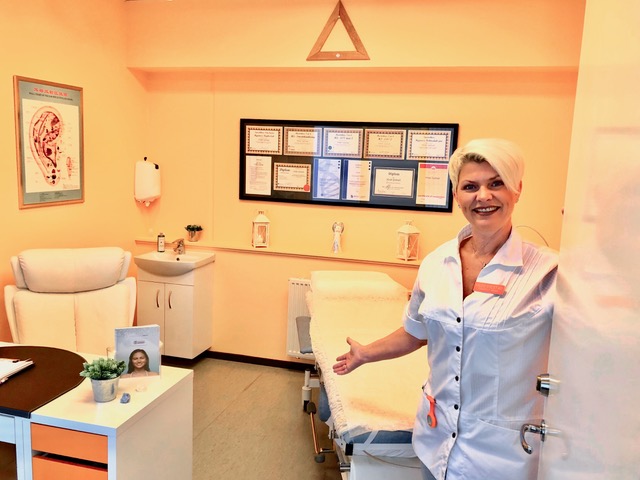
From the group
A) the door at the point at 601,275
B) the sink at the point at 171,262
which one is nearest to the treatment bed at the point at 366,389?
the door at the point at 601,275

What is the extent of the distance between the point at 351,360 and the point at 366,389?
31cm

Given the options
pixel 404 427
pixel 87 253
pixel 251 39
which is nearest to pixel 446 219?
pixel 251 39

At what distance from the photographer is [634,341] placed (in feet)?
2.02

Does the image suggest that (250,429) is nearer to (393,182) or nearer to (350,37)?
(393,182)

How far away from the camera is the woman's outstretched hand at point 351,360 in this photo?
1.61 metres

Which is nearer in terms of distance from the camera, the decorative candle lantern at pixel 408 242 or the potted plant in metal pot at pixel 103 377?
the potted plant in metal pot at pixel 103 377

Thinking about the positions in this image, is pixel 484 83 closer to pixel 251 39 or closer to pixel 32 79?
pixel 251 39

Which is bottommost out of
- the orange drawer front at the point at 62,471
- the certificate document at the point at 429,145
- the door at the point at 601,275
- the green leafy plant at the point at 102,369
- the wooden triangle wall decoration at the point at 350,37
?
the orange drawer front at the point at 62,471

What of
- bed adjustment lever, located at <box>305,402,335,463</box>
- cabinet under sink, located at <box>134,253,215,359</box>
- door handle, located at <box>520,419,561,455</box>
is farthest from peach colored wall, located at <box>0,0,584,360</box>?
door handle, located at <box>520,419,561,455</box>

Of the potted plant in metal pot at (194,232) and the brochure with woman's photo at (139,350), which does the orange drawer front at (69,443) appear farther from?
the potted plant in metal pot at (194,232)

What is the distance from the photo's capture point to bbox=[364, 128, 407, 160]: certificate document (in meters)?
3.48

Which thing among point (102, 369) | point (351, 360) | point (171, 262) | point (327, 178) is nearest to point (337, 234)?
point (327, 178)

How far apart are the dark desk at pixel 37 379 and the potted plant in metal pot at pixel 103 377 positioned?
152mm

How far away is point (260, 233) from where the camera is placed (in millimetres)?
3750
